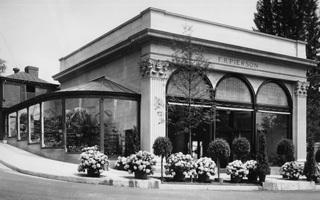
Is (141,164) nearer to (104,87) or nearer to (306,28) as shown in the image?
(104,87)

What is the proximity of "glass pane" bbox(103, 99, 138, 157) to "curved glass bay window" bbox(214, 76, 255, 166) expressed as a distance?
5341 millimetres

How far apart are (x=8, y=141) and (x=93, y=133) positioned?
9746 mm

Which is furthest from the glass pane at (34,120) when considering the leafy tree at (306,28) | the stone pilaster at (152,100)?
the leafy tree at (306,28)

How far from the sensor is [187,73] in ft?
72.7

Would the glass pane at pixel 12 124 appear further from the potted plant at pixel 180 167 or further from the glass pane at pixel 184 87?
the potted plant at pixel 180 167

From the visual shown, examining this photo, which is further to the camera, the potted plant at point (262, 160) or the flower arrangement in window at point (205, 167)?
the potted plant at point (262, 160)

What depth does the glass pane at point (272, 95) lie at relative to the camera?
3036cm

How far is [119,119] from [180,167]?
7.72 meters

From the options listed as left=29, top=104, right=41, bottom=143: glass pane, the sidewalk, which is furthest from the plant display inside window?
left=29, top=104, right=41, bottom=143: glass pane

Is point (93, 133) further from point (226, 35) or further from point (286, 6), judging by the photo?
point (286, 6)

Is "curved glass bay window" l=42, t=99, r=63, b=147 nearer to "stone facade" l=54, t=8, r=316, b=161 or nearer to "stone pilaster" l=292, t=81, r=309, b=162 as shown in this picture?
"stone facade" l=54, t=8, r=316, b=161

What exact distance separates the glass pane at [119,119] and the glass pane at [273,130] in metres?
10.2

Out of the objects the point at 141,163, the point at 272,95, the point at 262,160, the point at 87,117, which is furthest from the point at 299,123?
the point at 141,163

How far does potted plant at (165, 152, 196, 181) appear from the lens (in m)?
19.4
